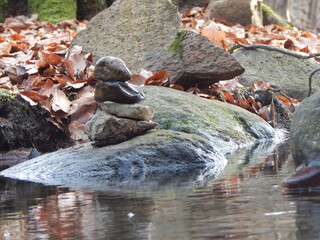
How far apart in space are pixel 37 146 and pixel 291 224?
4360 millimetres

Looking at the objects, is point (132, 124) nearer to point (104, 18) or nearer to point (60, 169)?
point (60, 169)

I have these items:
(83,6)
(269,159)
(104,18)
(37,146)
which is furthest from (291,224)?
(83,6)

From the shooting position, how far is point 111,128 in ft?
14.3

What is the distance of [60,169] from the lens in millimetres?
4242

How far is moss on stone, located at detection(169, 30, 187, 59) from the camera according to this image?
22.4 feet

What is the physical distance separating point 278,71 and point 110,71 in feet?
14.9

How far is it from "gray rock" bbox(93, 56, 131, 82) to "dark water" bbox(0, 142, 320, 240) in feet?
3.40

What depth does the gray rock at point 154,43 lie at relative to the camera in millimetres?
6621

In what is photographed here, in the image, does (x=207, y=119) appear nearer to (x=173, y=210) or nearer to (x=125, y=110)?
(x=125, y=110)

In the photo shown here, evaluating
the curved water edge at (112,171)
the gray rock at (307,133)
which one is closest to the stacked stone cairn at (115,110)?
the curved water edge at (112,171)

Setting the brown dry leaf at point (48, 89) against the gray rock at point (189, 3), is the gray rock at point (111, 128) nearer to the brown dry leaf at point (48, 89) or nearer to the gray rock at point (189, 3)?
the brown dry leaf at point (48, 89)

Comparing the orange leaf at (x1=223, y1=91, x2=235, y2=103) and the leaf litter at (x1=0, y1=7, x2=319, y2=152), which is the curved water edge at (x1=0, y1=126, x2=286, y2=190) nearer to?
the leaf litter at (x1=0, y1=7, x2=319, y2=152)

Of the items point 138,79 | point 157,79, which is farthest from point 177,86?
point 138,79

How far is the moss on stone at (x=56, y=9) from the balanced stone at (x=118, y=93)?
6.47 meters
